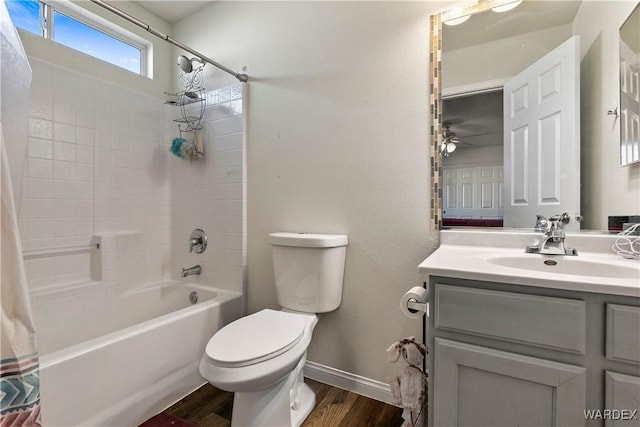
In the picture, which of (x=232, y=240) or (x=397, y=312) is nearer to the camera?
(x=397, y=312)

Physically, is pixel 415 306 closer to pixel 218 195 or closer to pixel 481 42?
pixel 481 42

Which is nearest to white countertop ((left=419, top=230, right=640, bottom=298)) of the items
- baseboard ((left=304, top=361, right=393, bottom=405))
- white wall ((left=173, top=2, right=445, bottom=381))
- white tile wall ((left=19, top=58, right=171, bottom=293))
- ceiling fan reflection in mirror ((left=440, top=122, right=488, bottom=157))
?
white wall ((left=173, top=2, right=445, bottom=381))

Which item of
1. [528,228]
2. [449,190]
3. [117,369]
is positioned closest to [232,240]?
[117,369]

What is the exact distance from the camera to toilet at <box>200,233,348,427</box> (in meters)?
1.03

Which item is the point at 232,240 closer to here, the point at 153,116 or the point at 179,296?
the point at 179,296

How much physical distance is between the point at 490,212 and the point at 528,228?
15cm

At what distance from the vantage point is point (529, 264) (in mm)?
1026

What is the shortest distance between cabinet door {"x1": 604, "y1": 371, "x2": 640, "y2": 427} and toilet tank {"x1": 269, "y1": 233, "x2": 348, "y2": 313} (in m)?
1.00

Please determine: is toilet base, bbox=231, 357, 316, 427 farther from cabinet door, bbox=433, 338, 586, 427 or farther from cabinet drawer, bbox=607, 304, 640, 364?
cabinet drawer, bbox=607, 304, 640, 364

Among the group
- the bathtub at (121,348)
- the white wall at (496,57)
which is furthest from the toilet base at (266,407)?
the white wall at (496,57)

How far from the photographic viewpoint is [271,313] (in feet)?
4.63

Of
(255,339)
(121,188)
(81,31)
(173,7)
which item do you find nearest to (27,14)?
(81,31)

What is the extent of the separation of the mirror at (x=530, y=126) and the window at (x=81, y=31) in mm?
2093

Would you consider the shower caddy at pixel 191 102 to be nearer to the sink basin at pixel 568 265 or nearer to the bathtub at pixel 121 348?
the bathtub at pixel 121 348
